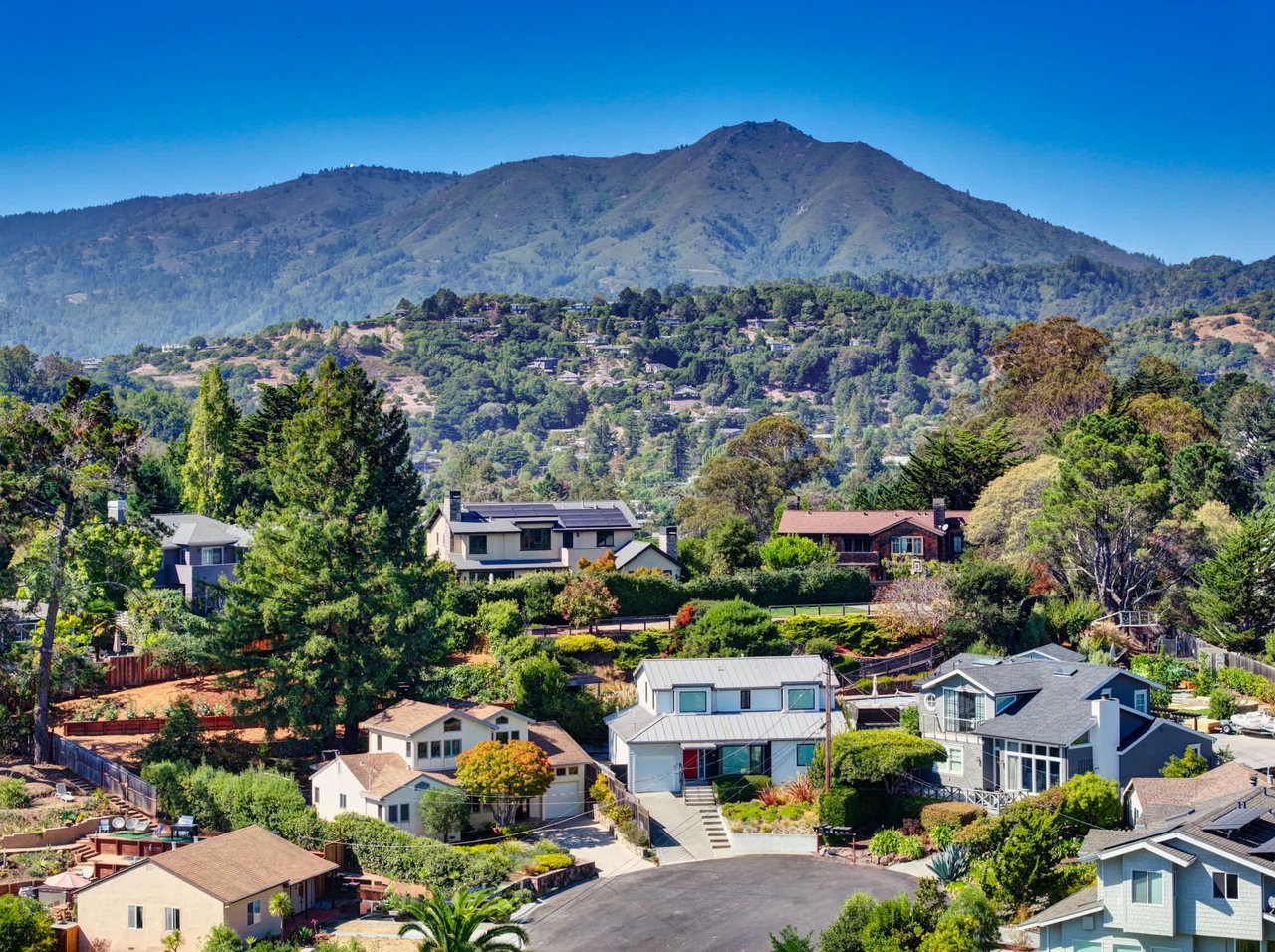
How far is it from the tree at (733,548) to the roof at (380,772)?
30051 millimetres

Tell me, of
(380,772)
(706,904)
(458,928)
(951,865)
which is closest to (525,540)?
(380,772)

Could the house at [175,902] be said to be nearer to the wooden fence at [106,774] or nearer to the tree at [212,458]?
the wooden fence at [106,774]

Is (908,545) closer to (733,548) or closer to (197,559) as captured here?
(733,548)

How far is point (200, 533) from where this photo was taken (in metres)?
77.6

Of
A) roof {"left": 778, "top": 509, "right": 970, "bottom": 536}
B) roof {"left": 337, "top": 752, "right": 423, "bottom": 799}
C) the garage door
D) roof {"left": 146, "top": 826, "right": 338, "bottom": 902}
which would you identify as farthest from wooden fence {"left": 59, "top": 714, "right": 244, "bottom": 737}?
roof {"left": 778, "top": 509, "right": 970, "bottom": 536}

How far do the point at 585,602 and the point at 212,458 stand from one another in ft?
87.5

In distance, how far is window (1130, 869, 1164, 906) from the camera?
140 ft

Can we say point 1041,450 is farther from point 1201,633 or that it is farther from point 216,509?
point 216,509

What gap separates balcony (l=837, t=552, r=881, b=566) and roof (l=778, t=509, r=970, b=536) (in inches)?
46.4

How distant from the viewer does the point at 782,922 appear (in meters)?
47.4

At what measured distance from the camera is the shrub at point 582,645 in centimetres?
7031

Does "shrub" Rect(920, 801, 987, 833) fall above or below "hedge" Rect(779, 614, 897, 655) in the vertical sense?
below

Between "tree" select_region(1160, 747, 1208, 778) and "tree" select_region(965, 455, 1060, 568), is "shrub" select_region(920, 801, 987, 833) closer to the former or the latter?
"tree" select_region(1160, 747, 1208, 778)

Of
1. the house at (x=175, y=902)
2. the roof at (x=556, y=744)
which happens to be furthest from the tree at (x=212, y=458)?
the house at (x=175, y=902)
